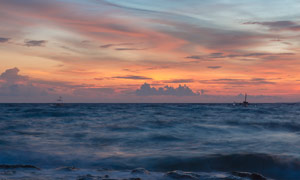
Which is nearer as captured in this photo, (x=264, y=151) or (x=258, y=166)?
(x=258, y=166)

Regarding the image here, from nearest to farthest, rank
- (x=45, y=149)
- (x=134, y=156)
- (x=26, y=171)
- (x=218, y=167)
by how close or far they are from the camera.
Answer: (x=26, y=171)
(x=218, y=167)
(x=134, y=156)
(x=45, y=149)

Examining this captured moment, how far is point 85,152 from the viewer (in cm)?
1225

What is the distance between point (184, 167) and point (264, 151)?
4514mm

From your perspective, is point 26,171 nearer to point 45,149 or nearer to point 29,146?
point 45,149

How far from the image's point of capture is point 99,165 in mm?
10047

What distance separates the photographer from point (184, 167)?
9.84 metres

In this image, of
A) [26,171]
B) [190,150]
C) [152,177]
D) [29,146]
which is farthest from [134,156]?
[29,146]

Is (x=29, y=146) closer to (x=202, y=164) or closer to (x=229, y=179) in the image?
(x=202, y=164)

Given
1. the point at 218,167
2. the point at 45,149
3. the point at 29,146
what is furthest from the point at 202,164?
the point at 29,146

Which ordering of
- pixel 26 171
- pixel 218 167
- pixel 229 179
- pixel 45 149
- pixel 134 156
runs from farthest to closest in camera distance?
1. pixel 45 149
2. pixel 134 156
3. pixel 218 167
4. pixel 26 171
5. pixel 229 179

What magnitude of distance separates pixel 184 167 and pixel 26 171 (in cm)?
518

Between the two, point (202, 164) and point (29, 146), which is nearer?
point (202, 164)

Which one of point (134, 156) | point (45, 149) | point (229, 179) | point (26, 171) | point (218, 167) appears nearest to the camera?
point (229, 179)

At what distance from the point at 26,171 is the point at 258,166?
7.74 m
